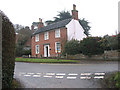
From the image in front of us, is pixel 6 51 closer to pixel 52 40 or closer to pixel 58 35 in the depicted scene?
pixel 58 35

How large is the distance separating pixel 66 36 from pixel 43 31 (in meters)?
Answer: 7.02

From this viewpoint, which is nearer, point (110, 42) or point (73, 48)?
point (110, 42)

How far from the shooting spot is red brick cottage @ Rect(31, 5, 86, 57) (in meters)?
25.2

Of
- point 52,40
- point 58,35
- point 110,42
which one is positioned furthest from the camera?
point 52,40

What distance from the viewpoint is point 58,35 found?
26.3m

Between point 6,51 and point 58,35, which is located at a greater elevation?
point 58,35

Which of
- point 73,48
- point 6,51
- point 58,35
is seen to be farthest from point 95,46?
point 6,51

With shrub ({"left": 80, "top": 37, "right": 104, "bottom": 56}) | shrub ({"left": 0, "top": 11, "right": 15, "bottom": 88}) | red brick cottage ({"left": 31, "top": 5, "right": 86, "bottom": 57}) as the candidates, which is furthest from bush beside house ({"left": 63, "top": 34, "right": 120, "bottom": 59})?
shrub ({"left": 0, "top": 11, "right": 15, "bottom": 88})

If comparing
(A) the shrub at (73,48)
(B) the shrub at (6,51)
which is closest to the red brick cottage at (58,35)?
(A) the shrub at (73,48)

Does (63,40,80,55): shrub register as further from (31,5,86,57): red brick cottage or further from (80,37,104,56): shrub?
(31,5,86,57): red brick cottage

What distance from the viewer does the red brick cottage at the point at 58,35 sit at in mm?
25206

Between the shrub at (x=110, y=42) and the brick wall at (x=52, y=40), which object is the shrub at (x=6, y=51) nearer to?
the shrub at (x=110, y=42)

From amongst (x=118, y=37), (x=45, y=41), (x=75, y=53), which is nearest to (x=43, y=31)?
(x=45, y=41)

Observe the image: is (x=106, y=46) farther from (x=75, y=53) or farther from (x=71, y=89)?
(x=71, y=89)
